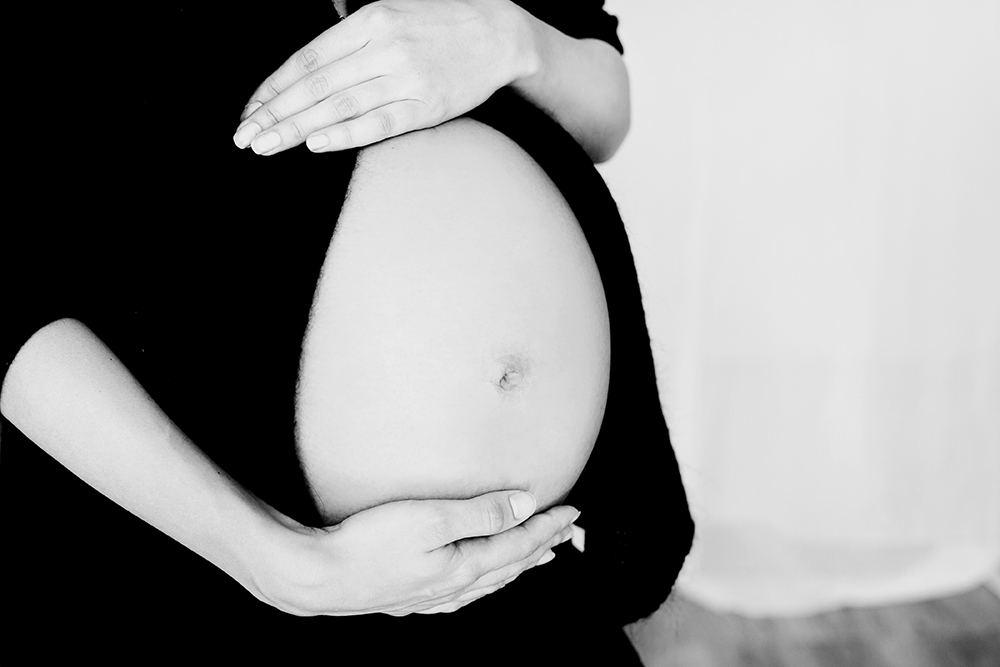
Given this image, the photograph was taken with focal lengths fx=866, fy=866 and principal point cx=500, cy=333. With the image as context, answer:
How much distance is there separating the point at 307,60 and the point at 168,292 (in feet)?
0.68

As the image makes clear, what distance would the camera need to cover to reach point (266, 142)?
63 cm

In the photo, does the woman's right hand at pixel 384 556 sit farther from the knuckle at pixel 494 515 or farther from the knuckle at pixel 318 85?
the knuckle at pixel 318 85

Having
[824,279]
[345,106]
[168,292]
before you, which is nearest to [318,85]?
[345,106]

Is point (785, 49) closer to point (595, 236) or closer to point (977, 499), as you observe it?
point (977, 499)

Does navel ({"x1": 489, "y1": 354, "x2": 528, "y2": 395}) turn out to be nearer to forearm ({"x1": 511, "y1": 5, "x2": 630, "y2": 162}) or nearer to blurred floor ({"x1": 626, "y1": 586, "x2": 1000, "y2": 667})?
forearm ({"x1": 511, "y1": 5, "x2": 630, "y2": 162})

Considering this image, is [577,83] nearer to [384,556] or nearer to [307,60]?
[307,60]

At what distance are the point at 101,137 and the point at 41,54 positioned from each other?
0.07m

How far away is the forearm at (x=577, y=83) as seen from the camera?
0.79m

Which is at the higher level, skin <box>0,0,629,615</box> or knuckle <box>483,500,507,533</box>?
skin <box>0,0,629,615</box>

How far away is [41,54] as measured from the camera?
63 centimetres

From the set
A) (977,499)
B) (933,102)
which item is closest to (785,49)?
(933,102)

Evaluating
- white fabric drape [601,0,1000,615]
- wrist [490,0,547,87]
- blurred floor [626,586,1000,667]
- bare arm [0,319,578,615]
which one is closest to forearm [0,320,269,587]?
bare arm [0,319,578,615]

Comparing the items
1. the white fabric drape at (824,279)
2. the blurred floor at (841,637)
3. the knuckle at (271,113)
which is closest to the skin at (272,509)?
the knuckle at (271,113)

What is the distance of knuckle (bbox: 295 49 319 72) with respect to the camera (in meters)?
0.67
